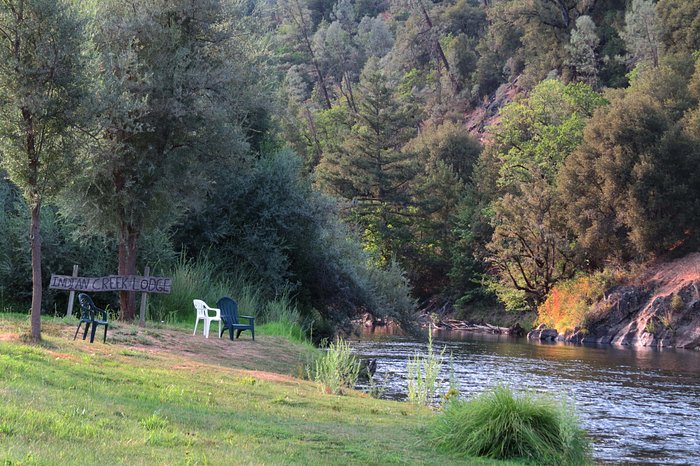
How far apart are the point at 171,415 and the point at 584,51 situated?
2884 inches

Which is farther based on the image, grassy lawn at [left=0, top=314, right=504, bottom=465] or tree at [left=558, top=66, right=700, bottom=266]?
tree at [left=558, top=66, right=700, bottom=266]

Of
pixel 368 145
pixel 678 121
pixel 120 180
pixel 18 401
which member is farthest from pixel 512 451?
pixel 368 145

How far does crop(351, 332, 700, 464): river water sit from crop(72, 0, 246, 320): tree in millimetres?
7643

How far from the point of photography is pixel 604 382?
24391 millimetres

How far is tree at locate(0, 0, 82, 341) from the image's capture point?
1468 cm

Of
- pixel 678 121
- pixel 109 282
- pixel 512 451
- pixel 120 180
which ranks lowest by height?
pixel 512 451

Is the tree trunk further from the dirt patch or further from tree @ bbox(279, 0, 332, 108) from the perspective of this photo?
tree @ bbox(279, 0, 332, 108)

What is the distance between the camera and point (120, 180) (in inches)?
874

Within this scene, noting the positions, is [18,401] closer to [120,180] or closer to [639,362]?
[120,180]

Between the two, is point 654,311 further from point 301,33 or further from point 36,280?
point 301,33

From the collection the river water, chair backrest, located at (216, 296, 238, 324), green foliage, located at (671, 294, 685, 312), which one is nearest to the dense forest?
chair backrest, located at (216, 296, 238, 324)

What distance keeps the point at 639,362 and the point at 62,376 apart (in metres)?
25.3

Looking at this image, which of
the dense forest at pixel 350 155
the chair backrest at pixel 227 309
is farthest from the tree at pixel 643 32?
the chair backrest at pixel 227 309

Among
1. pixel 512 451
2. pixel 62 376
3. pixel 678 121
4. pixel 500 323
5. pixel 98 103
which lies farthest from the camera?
pixel 500 323
